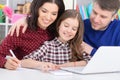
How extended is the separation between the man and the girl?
66 mm

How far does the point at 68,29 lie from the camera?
155cm

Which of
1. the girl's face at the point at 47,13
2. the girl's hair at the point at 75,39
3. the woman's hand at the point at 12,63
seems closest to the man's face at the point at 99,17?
the girl's hair at the point at 75,39

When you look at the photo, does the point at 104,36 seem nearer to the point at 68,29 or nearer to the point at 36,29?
the point at 68,29

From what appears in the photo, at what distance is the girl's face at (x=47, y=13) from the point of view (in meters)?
1.56

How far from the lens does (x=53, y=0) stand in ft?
5.20

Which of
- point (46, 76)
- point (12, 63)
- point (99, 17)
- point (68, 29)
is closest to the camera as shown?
point (46, 76)

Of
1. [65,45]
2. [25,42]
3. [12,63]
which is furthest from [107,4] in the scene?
[12,63]

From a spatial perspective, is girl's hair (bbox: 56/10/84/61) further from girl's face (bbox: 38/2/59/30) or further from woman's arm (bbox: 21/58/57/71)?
woman's arm (bbox: 21/58/57/71)

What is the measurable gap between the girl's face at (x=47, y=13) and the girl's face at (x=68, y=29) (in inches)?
2.8

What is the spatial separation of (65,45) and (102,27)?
0.33 m

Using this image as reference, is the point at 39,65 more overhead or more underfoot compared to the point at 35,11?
more underfoot

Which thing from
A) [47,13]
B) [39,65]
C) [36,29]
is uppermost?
[47,13]

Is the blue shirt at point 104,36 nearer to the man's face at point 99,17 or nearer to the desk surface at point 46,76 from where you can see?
the man's face at point 99,17

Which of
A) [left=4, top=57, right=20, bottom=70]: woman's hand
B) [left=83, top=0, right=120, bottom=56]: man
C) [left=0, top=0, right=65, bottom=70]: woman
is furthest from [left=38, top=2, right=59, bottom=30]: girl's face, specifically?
[left=4, top=57, right=20, bottom=70]: woman's hand
